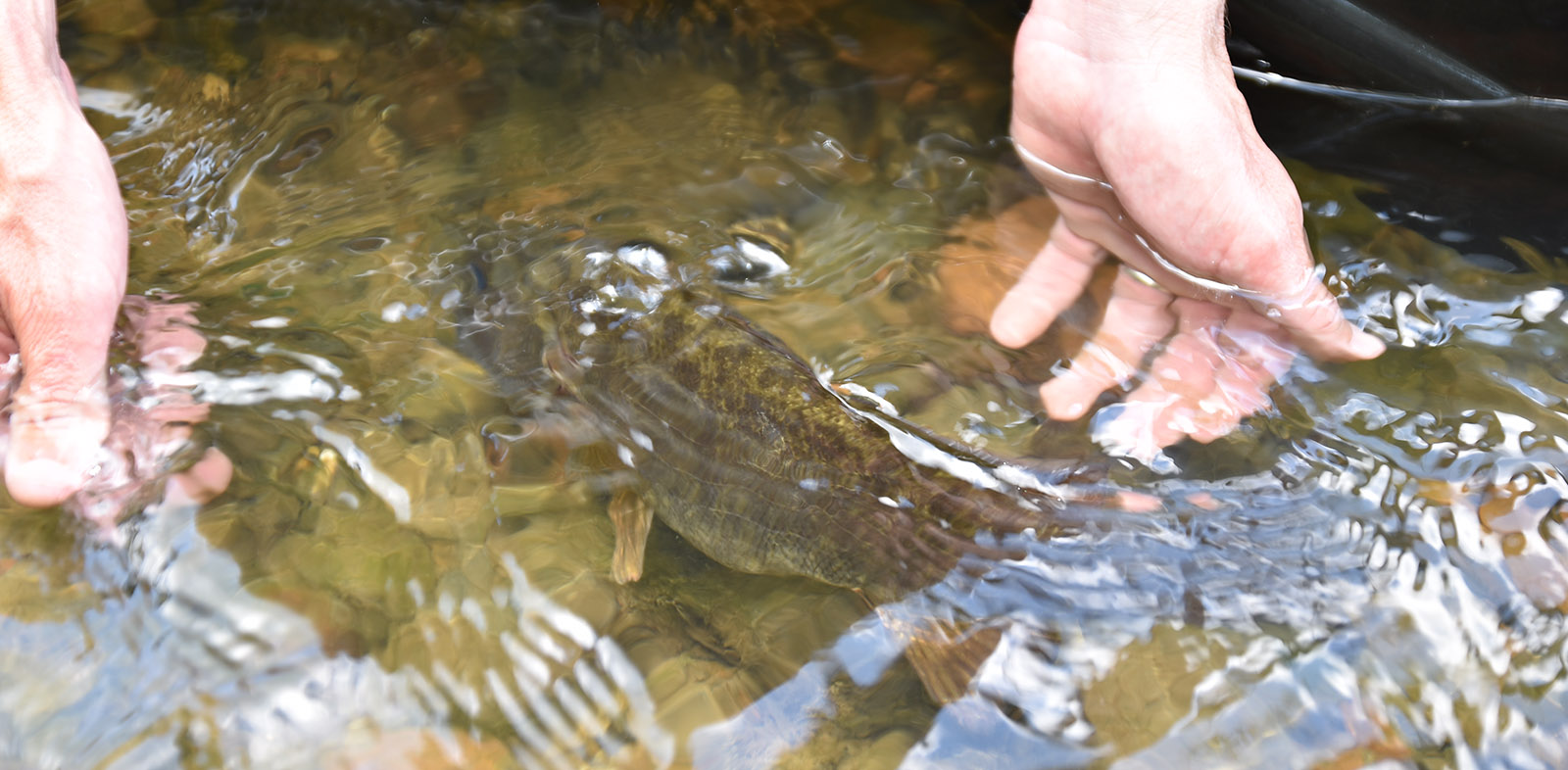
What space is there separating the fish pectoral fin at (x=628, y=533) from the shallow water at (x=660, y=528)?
4cm

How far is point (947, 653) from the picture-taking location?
2260mm

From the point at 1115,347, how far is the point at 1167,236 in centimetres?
35

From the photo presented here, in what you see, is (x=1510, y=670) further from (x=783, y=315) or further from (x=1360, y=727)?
(x=783, y=315)


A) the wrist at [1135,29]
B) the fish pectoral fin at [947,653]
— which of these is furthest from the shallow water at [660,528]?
the wrist at [1135,29]

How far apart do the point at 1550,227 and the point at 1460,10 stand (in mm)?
755

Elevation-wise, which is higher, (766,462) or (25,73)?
(25,73)

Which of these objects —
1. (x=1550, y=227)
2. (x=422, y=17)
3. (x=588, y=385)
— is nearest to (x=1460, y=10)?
(x=1550, y=227)

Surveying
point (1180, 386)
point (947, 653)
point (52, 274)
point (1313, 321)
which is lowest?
point (947, 653)

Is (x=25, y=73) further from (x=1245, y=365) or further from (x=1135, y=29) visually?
(x=1245, y=365)

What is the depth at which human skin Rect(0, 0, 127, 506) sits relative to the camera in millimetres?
2188

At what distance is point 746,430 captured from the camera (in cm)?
244

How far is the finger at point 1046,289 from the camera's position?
2.79 m

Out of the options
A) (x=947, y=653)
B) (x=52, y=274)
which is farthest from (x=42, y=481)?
(x=947, y=653)

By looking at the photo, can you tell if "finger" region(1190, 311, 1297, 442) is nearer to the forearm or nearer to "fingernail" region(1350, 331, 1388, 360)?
"fingernail" region(1350, 331, 1388, 360)
